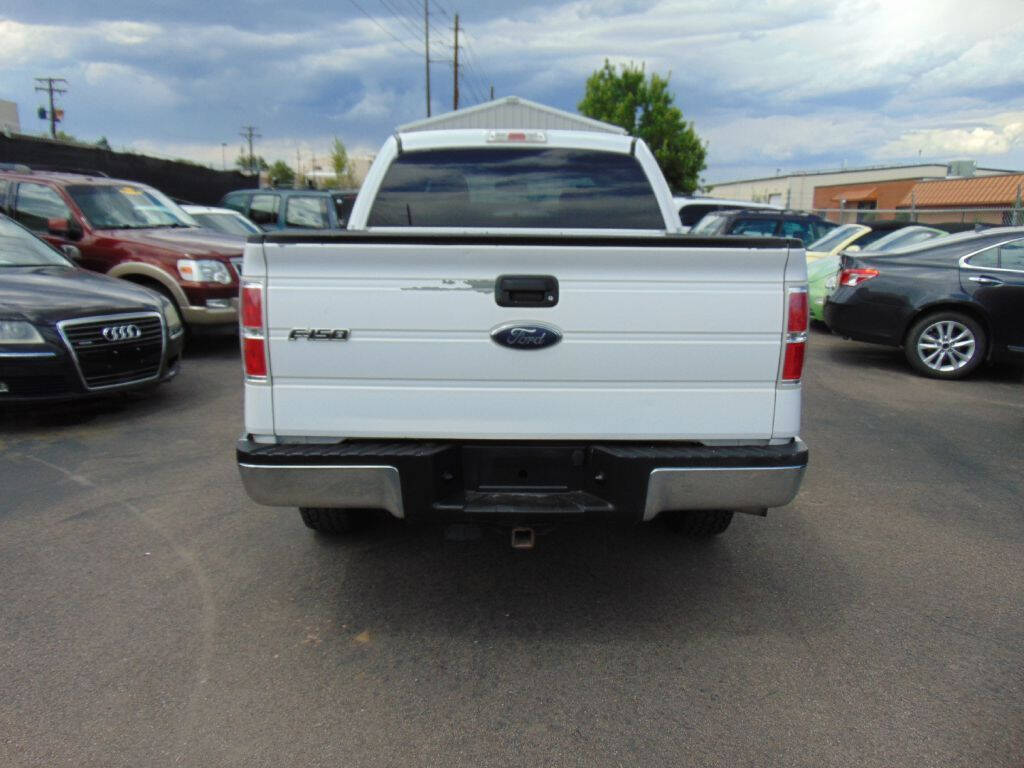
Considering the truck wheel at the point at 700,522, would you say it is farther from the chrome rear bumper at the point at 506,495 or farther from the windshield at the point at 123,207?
the windshield at the point at 123,207

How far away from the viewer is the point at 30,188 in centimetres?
928

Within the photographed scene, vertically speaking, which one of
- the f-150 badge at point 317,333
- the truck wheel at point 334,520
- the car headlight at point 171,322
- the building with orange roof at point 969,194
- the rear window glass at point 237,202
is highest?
the building with orange roof at point 969,194

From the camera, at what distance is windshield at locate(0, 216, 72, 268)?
699 centimetres

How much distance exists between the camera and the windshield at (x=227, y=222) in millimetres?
13219

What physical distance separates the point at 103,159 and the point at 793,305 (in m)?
22.2

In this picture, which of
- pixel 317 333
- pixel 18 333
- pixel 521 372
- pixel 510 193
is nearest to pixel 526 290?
pixel 521 372

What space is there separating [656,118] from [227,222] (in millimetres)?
46434

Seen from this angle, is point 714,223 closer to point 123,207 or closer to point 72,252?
point 123,207

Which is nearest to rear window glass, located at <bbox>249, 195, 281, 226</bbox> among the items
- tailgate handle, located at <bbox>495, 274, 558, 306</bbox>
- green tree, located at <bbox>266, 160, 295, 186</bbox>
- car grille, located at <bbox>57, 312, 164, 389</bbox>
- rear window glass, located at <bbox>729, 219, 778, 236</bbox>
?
rear window glass, located at <bbox>729, 219, 778, 236</bbox>

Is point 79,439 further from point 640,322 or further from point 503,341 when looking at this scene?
point 640,322

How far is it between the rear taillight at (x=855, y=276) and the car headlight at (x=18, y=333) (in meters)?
7.84

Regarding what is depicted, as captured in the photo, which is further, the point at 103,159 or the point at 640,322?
the point at 103,159

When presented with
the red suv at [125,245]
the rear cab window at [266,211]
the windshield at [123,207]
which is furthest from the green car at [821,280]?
the rear cab window at [266,211]

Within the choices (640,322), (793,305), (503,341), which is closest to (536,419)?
(503,341)
